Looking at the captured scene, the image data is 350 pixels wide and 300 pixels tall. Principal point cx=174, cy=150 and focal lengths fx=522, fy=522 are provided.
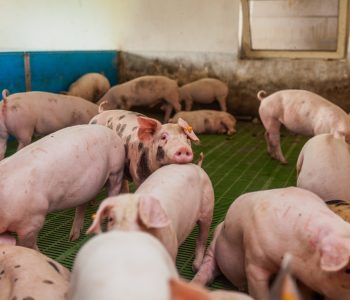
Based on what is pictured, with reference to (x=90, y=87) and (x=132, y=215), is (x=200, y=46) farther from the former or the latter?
(x=132, y=215)

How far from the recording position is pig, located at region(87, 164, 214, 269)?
5.73 feet

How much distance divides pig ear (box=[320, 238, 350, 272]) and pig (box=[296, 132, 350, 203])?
1139mm

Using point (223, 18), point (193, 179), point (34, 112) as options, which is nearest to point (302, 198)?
point (193, 179)

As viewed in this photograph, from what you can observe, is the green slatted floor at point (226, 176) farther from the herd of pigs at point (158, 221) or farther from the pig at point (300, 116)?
the pig at point (300, 116)

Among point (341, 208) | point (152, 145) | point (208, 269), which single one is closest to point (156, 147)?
point (152, 145)

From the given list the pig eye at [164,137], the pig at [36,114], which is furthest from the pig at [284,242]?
the pig at [36,114]

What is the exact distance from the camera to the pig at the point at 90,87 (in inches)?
282

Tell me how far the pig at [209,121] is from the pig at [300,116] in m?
1.48

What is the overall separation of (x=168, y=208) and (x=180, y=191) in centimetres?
20

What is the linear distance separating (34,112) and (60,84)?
2.44 meters

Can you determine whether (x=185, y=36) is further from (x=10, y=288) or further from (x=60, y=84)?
(x=10, y=288)

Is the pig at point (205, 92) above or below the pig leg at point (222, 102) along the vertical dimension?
above

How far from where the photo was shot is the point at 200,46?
8367 mm

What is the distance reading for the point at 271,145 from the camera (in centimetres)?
545
